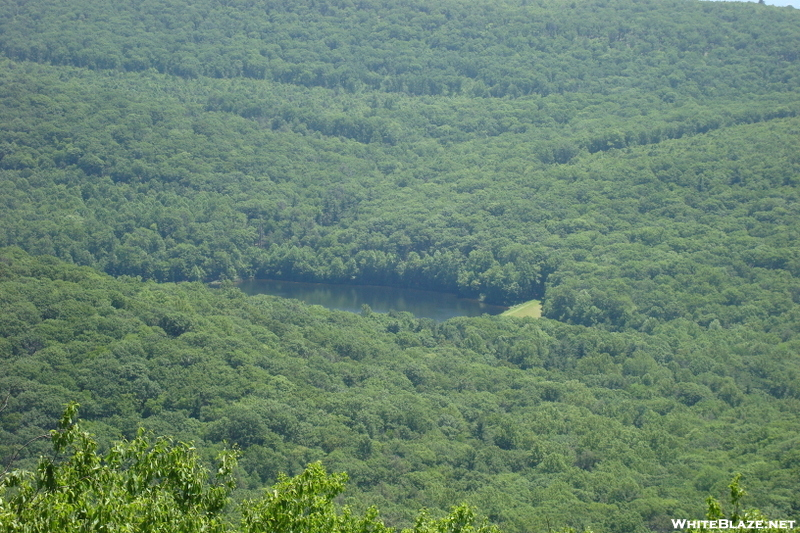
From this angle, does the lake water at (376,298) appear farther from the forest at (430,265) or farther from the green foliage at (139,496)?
the green foliage at (139,496)

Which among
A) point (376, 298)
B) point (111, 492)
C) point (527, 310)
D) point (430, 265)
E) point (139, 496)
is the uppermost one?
point (111, 492)

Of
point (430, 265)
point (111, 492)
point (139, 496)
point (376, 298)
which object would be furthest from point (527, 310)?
point (111, 492)

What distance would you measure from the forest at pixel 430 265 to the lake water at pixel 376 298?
2.40 metres

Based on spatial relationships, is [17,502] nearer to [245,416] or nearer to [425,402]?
[245,416]

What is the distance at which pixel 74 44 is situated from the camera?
19100 cm

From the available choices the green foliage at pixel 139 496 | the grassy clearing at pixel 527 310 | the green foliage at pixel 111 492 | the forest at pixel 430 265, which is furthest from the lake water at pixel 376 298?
the green foliage at pixel 111 492

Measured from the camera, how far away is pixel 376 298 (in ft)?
429

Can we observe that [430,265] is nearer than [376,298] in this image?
No

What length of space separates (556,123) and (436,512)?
414 feet

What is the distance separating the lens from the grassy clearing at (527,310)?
12175cm

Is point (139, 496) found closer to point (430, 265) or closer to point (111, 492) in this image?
point (111, 492)

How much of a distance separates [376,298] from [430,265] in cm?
962

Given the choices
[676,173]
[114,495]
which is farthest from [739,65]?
[114,495]

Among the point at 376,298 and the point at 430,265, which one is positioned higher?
the point at 430,265
